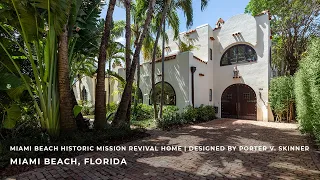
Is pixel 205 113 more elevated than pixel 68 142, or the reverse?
pixel 205 113

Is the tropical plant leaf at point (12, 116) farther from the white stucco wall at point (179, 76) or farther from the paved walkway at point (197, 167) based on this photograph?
the white stucco wall at point (179, 76)

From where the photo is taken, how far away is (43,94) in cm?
616

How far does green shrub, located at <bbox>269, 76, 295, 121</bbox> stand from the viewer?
1169cm

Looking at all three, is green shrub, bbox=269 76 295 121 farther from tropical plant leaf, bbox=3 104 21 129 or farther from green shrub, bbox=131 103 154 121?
tropical plant leaf, bbox=3 104 21 129

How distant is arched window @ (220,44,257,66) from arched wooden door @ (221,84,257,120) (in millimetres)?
1960

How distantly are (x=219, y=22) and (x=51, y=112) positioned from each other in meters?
14.7

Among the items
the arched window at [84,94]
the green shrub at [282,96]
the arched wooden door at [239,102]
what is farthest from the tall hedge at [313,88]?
the arched window at [84,94]

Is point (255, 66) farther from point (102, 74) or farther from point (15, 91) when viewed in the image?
point (15, 91)

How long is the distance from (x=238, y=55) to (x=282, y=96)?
4400 mm

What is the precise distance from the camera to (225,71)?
48.5 ft

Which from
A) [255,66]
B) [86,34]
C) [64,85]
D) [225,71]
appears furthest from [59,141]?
[255,66]

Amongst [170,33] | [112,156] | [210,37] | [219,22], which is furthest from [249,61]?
[112,156]

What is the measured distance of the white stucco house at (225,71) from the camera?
42.3ft

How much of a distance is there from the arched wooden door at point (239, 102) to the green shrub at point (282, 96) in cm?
137
